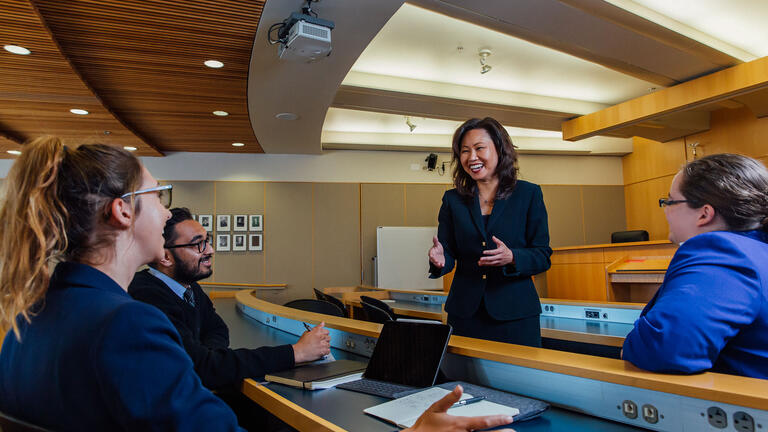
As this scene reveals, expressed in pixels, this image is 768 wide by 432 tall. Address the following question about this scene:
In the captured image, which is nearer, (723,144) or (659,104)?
(659,104)

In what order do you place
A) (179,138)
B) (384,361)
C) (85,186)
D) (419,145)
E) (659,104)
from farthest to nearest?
(419,145), (179,138), (659,104), (384,361), (85,186)

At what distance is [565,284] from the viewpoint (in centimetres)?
746

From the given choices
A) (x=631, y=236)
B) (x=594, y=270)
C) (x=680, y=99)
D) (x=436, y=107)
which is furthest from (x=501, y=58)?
(x=631, y=236)

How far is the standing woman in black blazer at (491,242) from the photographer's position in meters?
1.58

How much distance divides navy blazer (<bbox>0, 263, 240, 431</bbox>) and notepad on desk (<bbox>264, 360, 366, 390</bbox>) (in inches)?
25.3

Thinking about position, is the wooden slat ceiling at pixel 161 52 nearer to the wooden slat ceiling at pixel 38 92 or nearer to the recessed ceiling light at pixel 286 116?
the wooden slat ceiling at pixel 38 92

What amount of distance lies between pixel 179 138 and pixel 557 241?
22.1 ft

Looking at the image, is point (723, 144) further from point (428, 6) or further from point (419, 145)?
point (428, 6)

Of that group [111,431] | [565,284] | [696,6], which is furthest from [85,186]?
[565,284]

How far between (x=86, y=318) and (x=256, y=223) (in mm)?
7525

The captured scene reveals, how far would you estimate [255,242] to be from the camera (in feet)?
26.3

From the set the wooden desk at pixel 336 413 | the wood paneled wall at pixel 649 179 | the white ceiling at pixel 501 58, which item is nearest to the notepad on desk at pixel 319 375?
the wooden desk at pixel 336 413

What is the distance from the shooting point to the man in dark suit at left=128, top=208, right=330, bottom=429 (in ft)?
4.92

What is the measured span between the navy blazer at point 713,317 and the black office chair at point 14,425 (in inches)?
43.3
